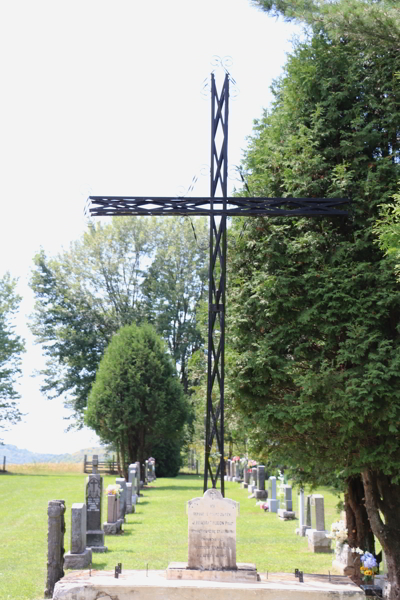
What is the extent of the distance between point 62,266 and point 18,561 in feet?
104

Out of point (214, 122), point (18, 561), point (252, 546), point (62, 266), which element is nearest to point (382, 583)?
point (252, 546)

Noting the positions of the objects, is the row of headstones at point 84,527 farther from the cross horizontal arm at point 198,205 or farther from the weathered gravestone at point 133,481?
the cross horizontal arm at point 198,205

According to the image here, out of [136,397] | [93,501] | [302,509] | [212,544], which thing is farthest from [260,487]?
[212,544]

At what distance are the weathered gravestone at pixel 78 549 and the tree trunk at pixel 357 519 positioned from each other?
181 inches

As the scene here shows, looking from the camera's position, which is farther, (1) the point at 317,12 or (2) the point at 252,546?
(2) the point at 252,546

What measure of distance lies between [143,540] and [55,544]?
4848mm

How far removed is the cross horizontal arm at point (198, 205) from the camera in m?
8.95

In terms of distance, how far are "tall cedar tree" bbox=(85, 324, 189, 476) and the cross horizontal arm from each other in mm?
21277

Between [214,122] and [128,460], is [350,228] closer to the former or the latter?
[214,122]

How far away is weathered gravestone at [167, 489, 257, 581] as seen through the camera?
7.29 metres

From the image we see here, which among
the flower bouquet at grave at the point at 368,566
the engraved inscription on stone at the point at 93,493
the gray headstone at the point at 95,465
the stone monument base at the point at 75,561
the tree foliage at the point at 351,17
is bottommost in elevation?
the stone monument base at the point at 75,561

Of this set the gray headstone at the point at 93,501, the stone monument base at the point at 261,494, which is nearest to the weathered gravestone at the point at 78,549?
the gray headstone at the point at 93,501

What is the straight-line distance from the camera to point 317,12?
9.34 m

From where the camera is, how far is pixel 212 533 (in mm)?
7465
